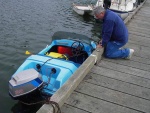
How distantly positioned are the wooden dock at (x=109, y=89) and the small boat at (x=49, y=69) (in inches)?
34.1

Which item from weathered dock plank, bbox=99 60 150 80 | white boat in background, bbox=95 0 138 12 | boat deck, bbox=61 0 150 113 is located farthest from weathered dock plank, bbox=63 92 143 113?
white boat in background, bbox=95 0 138 12

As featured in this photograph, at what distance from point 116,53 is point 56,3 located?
629 inches

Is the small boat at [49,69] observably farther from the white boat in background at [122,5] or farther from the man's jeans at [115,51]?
the white boat in background at [122,5]

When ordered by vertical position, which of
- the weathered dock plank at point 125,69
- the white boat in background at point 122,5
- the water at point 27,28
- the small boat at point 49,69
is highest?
the weathered dock plank at point 125,69

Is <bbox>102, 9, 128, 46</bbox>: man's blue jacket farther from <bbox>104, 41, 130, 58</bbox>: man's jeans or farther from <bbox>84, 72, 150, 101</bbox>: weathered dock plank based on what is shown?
<bbox>84, 72, 150, 101</bbox>: weathered dock plank

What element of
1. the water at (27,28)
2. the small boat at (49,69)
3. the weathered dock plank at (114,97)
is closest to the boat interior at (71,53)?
the small boat at (49,69)

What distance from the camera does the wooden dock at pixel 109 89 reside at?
13.1 ft

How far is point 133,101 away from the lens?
424 cm

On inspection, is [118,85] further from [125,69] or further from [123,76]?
[125,69]

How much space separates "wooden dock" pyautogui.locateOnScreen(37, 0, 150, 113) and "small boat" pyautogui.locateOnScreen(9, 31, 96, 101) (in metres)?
0.87

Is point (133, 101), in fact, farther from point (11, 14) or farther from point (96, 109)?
point (11, 14)

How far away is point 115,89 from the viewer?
4.57 metres

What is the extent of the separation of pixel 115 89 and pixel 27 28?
10.0m

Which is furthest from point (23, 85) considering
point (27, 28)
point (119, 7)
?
point (119, 7)
